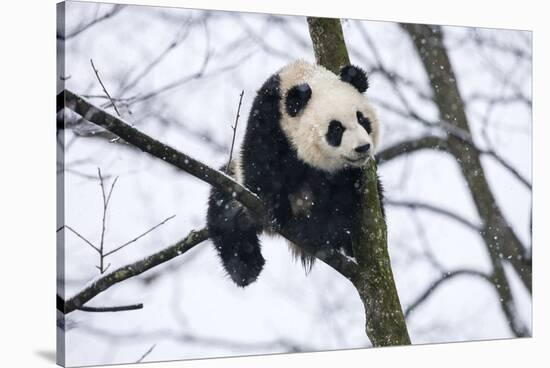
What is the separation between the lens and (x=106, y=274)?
12.0 ft

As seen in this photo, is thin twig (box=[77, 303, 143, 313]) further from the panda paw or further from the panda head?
the panda head

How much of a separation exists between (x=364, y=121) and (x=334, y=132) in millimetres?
228

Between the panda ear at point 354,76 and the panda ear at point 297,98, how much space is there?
0.74ft

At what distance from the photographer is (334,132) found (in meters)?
3.77

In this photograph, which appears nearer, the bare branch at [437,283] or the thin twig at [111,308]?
the thin twig at [111,308]

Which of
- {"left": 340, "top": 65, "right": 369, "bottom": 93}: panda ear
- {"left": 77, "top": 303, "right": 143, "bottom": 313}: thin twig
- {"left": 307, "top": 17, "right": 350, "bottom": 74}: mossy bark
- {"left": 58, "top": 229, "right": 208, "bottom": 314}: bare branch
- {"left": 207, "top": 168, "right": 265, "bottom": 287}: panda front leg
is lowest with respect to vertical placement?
{"left": 77, "top": 303, "right": 143, "bottom": 313}: thin twig

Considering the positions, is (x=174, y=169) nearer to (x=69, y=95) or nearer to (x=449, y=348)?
(x=69, y=95)

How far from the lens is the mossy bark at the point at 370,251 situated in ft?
12.2

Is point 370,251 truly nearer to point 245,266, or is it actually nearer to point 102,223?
point 245,266

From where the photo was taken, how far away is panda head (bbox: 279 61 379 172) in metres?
3.71

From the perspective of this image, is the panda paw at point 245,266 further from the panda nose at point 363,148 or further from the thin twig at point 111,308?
the panda nose at point 363,148

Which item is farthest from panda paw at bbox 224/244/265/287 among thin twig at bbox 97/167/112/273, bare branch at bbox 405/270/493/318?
bare branch at bbox 405/270/493/318

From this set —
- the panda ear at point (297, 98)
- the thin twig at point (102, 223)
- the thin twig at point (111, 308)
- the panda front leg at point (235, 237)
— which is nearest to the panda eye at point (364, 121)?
the panda ear at point (297, 98)

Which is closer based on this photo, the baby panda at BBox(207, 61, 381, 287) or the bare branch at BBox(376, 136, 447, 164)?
the baby panda at BBox(207, 61, 381, 287)
